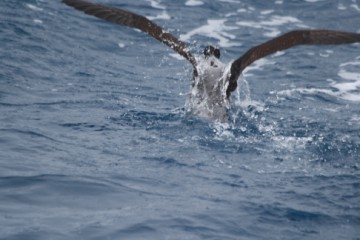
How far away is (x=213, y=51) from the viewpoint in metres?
10.4

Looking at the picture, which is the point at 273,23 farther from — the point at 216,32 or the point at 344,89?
the point at 344,89

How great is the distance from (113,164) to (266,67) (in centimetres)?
762

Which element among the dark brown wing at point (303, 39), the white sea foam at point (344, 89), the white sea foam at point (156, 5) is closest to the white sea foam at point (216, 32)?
the white sea foam at point (156, 5)

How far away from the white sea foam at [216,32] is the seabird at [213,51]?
511 cm

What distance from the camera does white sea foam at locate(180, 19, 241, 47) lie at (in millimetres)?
15562

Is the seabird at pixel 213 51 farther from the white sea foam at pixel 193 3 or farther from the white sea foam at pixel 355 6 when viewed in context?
the white sea foam at pixel 355 6

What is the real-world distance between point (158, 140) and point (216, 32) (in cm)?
817

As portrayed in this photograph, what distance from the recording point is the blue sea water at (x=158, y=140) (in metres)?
6.13

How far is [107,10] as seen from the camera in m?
9.52

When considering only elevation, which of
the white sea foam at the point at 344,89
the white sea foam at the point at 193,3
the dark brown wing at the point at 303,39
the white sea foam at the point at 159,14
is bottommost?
the white sea foam at the point at 344,89

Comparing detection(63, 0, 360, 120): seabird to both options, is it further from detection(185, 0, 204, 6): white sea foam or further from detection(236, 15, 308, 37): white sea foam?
detection(185, 0, 204, 6): white sea foam

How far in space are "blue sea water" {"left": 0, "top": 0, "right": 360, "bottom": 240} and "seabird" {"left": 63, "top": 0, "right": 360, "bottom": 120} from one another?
41 centimetres

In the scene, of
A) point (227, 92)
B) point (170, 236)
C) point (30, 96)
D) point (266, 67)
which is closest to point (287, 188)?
point (170, 236)

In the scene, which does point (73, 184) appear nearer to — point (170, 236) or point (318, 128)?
point (170, 236)
